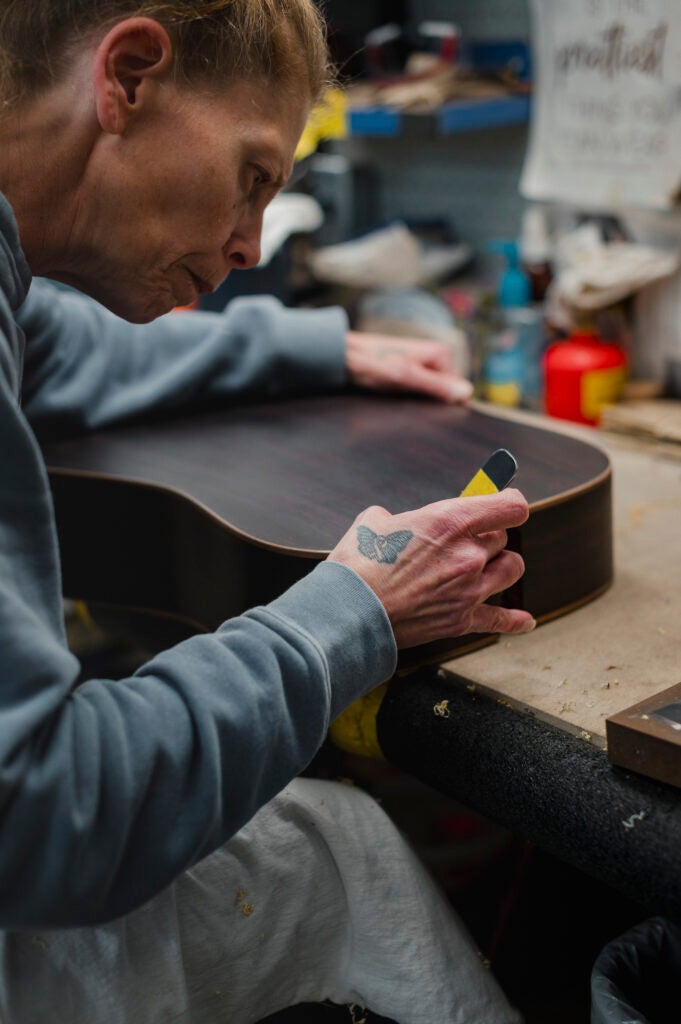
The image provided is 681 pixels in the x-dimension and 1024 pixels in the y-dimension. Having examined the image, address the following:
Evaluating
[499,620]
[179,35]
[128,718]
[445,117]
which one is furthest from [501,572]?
[445,117]

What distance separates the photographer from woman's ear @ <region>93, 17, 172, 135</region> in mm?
742

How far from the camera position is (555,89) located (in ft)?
5.37

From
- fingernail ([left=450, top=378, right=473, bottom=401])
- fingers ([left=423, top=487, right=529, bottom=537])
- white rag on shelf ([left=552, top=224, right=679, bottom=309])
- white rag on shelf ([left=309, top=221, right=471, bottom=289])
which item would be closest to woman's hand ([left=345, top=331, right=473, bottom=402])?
fingernail ([left=450, top=378, right=473, bottom=401])

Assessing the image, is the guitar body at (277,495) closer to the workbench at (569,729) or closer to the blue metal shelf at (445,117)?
the workbench at (569,729)

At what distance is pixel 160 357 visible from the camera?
52.6 inches

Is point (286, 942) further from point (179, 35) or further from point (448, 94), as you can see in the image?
point (448, 94)

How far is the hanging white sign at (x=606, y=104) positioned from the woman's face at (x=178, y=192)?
30.2 inches

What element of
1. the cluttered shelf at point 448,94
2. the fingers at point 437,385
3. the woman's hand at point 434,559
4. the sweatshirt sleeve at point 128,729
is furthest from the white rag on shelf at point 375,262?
the sweatshirt sleeve at point 128,729

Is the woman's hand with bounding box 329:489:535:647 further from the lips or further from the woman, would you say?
the lips

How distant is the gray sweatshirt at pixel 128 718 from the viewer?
0.61 meters

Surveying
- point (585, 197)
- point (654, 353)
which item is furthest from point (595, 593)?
point (585, 197)

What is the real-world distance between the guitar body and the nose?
23cm

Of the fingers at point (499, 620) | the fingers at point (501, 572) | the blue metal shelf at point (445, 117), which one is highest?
the blue metal shelf at point (445, 117)

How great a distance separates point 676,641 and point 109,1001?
53cm
